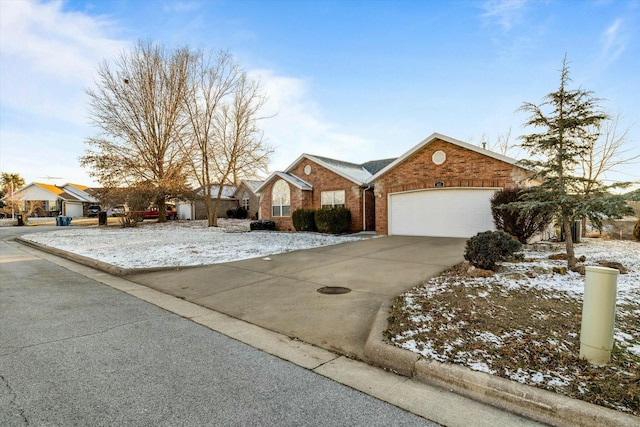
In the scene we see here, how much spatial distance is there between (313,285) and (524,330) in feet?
12.3

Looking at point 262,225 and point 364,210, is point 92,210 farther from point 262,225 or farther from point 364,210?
point 364,210

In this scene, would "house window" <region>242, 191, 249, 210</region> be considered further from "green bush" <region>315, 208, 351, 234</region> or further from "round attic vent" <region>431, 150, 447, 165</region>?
"round attic vent" <region>431, 150, 447, 165</region>

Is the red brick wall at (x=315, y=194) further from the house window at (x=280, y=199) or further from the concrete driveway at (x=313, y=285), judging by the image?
the concrete driveway at (x=313, y=285)

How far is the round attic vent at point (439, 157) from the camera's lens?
1390 centimetres

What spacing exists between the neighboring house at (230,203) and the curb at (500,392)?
3291 centimetres

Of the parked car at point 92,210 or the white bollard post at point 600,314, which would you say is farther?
the parked car at point 92,210

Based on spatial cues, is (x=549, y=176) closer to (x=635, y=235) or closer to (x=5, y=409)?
(x=5, y=409)

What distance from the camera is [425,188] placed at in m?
14.3

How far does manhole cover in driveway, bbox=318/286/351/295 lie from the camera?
5.94 meters

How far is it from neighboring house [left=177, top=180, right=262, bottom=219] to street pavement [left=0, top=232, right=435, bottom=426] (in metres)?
31.3

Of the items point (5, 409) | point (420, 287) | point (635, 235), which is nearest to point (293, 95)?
point (420, 287)

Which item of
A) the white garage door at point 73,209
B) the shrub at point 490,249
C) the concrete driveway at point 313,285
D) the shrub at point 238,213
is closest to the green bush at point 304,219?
the concrete driveway at point 313,285

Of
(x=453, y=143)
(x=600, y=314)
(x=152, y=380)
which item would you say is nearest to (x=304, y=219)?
(x=453, y=143)

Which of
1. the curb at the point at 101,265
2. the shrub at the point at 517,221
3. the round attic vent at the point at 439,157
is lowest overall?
the curb at the point at 101,265
